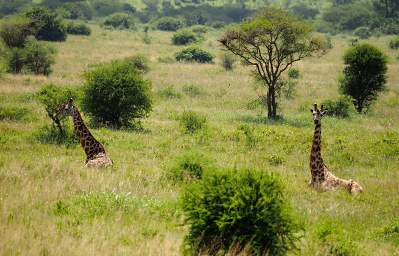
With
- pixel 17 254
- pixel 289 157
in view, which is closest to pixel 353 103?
pixel 289 157

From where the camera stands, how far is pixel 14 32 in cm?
4175

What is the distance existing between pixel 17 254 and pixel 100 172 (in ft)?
20.4

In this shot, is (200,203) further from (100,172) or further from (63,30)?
(63,30)

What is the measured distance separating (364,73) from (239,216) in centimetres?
2530

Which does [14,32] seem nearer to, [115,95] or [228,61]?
[228,61]

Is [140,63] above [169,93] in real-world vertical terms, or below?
above

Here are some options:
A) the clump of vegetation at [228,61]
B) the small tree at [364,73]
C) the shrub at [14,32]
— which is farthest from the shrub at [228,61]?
the shrub at [14,32]

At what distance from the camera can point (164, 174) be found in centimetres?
1302

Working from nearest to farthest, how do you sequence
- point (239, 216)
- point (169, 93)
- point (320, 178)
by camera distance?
point (239, 216), point (320, 178), point (169, 93)

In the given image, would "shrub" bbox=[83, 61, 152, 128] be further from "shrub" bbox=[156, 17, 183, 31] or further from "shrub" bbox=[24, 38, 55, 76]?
"shrub" bbox=[156, 17, 183, 31]

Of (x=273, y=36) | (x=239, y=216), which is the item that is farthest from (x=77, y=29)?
(x=239, y=216)

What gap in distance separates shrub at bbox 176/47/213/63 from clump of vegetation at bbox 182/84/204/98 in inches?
592

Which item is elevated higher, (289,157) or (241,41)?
(241,41)

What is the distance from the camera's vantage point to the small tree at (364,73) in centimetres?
2934
